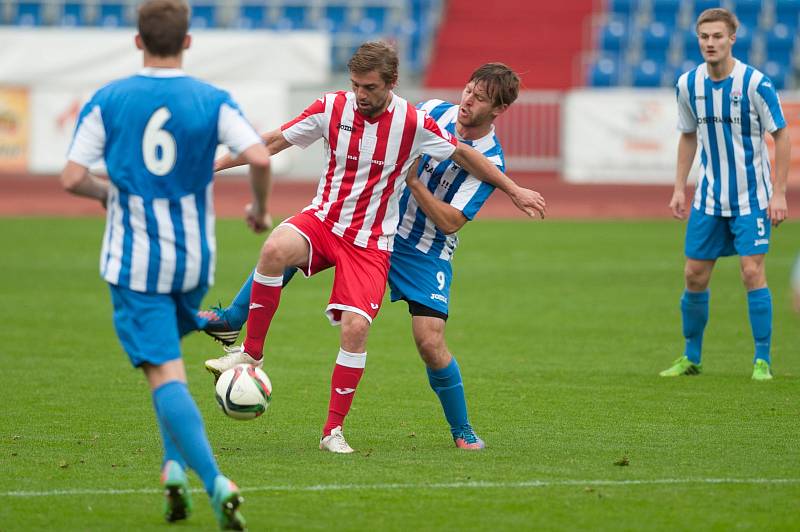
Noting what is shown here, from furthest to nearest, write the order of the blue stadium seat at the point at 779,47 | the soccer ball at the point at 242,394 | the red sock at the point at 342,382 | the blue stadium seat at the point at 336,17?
the blue stadium seat at the point at 336,17 < the blue stadium seat at the point at 779,47 < the red sock at the point at 342,382 < the soccer ball at the point at 242,394

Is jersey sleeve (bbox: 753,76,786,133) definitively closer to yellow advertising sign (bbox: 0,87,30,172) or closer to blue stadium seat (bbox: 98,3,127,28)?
yellow advertising sign (bbox: 0,87,30,172)

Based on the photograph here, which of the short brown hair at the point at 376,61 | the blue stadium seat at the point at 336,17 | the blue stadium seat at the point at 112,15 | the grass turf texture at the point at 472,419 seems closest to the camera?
the grass turf texture at the point at 472,419

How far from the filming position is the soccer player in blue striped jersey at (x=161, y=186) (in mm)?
4766

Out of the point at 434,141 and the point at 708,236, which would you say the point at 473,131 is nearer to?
the point at 434,141

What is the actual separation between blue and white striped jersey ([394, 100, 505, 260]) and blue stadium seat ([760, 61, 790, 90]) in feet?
67.6

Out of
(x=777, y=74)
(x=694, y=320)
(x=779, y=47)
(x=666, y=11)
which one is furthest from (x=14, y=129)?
(x=694, y=320)

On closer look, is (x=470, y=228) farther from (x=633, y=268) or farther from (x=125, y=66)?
(x=125, y=66)

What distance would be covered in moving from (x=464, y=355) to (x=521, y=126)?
15.5 meters

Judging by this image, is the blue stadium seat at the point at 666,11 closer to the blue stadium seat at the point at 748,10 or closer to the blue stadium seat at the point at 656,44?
the blue stadium seat at the point at 656,44

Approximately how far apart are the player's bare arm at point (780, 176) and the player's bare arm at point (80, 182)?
5111 millimetres

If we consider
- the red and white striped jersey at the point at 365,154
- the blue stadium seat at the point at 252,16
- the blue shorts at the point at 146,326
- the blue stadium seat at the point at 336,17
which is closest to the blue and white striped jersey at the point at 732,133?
the red and white striped jersey at the point at 365,154

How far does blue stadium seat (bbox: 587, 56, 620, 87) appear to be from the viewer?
2662cm

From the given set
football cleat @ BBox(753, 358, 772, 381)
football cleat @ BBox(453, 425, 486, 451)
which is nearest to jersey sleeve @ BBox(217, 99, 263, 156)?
football cleat @ BBox(453, 425, 486, 451)

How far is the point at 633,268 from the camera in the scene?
14859 mm
